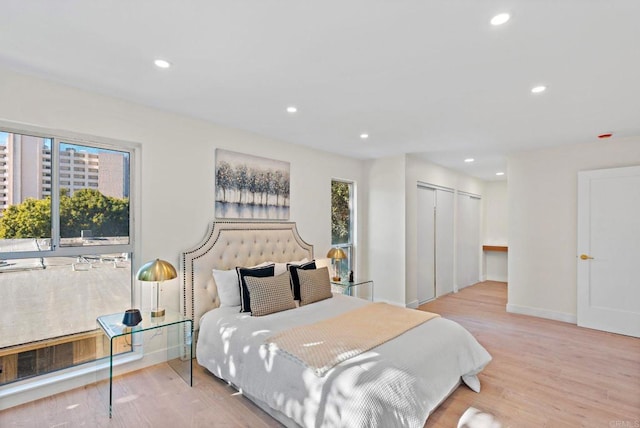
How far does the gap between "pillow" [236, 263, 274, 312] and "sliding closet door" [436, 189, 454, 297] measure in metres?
3.56

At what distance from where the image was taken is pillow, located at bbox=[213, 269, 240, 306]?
10.3ft

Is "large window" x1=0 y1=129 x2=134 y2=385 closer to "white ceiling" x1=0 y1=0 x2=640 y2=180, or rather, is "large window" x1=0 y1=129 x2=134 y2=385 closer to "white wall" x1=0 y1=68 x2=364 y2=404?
"white wall" x1=0 y1=68 x2=364 y2=404

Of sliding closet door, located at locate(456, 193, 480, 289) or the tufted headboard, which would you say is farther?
sliding closet door, located at locate(456, 193, 480, 289)

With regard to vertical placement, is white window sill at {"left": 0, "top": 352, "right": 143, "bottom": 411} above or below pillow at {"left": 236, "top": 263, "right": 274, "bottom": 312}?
below

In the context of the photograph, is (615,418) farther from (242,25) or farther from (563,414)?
(242,25)

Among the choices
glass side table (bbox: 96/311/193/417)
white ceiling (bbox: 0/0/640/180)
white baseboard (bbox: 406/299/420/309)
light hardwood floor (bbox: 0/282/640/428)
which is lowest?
light hardwood floor (bbox: 0/282/640/428)

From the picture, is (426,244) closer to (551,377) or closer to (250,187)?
(551,377)

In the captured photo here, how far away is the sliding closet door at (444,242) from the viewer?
18.9 ft

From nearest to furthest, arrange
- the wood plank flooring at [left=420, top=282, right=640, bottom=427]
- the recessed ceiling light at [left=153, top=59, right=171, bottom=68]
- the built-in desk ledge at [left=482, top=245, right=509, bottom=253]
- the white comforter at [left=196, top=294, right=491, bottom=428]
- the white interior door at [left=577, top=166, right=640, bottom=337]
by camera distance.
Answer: the white comforter at [left=196, top=294, right=491, bottom=428] → the recessed ceiling light at [left=153, top=59, right=171, bottom=68] → the wood plank flooring at [left=420, top=282, right=640, bottom=427] → the white interior door at [left=577, top=166, right=640, bottom=337] → the built-in desk ledge at [left=482, top=245, right=509, bottom=253]

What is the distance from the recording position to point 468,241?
676 cm

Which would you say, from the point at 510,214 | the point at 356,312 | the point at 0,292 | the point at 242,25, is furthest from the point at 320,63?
the point at 510,214

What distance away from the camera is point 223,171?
3.57m

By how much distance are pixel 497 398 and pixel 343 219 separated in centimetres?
319

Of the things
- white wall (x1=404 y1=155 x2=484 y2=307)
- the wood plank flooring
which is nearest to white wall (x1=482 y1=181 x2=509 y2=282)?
white wall (x1=404 y1=155 x2=484 y2=307)
